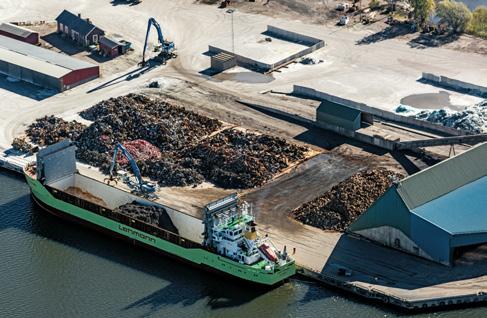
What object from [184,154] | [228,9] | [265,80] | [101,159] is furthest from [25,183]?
[228,9]

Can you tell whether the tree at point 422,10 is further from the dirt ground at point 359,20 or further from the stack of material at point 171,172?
the stack of material at point 171,172

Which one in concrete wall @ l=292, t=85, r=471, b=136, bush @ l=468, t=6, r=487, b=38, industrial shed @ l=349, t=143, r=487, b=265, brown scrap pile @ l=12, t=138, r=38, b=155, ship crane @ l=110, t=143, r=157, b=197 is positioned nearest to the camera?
industrial shed @ l=349, t=143, r=487, b=265

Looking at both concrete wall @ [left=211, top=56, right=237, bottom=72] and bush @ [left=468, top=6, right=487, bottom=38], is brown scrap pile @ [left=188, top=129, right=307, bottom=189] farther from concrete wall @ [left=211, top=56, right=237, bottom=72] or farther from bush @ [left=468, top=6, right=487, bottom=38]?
bush @ [left=468, top=6, right=487, bottom=38]

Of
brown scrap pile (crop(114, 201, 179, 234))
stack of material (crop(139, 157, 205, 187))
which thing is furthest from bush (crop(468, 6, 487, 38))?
brown scrap pile (crop(114, 201, 179, 234))

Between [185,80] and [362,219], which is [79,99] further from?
[362,219]

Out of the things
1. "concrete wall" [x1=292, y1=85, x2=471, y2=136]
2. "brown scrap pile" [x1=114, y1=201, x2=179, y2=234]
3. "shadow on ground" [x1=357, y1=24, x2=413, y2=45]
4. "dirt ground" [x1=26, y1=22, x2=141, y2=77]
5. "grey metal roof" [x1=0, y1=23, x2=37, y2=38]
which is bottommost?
"dirt ground" [x1=26, y1=22, x2=141, y2=77]

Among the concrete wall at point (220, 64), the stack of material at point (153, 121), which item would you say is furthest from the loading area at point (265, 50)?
the stack of material at point (153, 121)

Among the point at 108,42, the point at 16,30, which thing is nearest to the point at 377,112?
the point at 108,42
